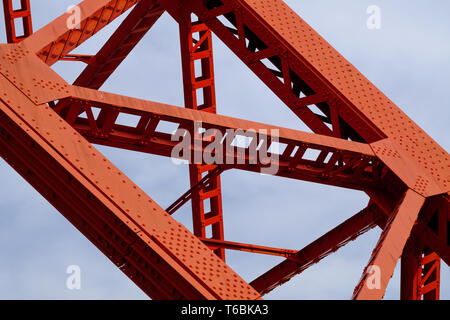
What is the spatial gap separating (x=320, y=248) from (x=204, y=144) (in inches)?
150

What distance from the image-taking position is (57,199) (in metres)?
11.8

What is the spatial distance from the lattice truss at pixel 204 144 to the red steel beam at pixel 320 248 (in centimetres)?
2

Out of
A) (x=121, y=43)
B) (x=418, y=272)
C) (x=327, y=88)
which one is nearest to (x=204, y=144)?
(x=327, y=88)

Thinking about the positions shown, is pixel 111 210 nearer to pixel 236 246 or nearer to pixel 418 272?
pixel 236 246

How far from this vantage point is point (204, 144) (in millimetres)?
13227

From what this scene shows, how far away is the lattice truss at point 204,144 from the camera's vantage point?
36.9ft

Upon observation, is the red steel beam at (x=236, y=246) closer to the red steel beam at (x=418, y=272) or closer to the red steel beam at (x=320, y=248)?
the red steel beam at (x=320, y=248)

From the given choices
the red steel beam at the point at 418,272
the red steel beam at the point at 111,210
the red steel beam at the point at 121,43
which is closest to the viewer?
the red steel beam at the point at 111,210

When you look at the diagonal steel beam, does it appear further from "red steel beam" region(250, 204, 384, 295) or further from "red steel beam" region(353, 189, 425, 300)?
"red steel beam" region(353, 189, 425, 300)

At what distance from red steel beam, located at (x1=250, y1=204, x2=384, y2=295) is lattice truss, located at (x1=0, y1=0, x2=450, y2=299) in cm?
2

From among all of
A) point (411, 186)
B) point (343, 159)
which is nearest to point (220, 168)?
point (343, 159)

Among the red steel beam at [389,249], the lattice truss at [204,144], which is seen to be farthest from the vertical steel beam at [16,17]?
the red steel beam at [389,249]
